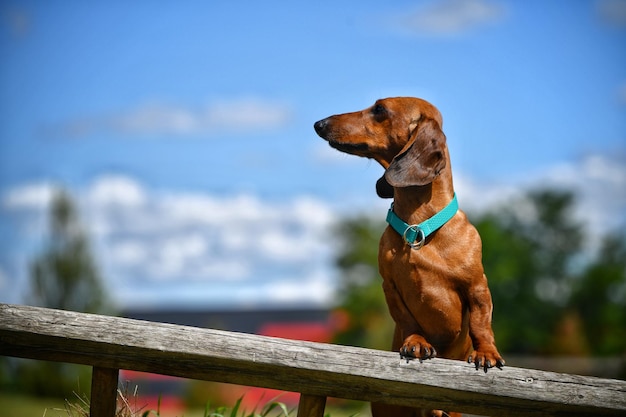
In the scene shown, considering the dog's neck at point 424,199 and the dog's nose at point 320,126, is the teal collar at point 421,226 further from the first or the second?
the dog's nose at point 320,126

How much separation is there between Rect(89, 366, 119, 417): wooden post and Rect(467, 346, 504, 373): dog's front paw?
1.87 m

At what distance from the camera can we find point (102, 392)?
404cm

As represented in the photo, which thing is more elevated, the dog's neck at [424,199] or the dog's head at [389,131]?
the dog's head at [389,131]

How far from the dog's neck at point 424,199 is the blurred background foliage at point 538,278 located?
24.6 m

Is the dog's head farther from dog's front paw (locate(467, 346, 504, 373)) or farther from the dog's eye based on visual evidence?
dog's front paw (locate(467, 346, 504, 373))

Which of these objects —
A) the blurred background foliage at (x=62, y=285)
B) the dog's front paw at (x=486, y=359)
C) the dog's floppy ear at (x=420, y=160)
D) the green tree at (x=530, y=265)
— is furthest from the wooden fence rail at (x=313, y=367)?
the green tree at (x=530, y=265)

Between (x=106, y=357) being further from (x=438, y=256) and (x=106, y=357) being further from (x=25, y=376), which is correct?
(x=25, y=376)

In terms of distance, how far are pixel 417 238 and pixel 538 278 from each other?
116 feet

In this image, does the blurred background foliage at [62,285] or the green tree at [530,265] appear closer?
the blurred background foliage at [62,285]

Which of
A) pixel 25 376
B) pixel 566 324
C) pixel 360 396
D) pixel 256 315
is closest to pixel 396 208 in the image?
pixel 360 396

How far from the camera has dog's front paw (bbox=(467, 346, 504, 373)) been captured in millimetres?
3811

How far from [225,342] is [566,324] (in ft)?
95.1

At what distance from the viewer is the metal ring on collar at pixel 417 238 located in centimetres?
408

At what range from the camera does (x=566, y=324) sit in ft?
100
